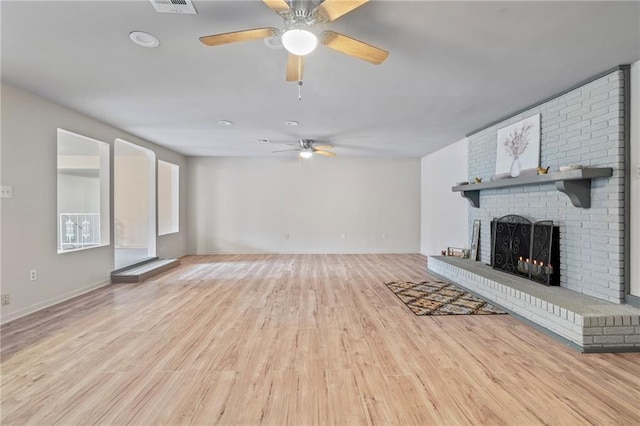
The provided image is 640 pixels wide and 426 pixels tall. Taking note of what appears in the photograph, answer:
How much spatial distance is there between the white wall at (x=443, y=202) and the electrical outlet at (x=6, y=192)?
6.70 m

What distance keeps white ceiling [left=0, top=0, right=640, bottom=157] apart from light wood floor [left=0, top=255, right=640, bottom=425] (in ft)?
8.53

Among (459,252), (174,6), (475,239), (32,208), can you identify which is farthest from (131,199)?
(475,239)

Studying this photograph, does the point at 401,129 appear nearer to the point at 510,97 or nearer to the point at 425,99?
the point at 425,99

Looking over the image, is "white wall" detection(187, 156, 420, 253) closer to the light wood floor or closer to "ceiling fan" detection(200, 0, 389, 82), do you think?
the light wood floor

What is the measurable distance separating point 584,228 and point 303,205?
580cm

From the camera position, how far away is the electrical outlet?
121 inches

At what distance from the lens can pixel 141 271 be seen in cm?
505

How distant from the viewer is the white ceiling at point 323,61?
79.2 inches

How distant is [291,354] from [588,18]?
11.2 ft

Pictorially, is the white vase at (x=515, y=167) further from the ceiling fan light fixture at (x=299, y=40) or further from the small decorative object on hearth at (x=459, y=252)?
the ceiling fan light fixture at (x=299, y=40)

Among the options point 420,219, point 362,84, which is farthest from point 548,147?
point 420,219

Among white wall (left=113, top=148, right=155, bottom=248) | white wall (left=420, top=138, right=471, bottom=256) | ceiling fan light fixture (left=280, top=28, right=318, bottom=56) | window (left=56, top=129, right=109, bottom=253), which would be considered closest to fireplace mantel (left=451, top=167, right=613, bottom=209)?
white wall (left=420, top=138, right=471, bottom=256)

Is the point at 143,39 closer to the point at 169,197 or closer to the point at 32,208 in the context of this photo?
the point at 32,208

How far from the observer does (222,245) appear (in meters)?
7.86
